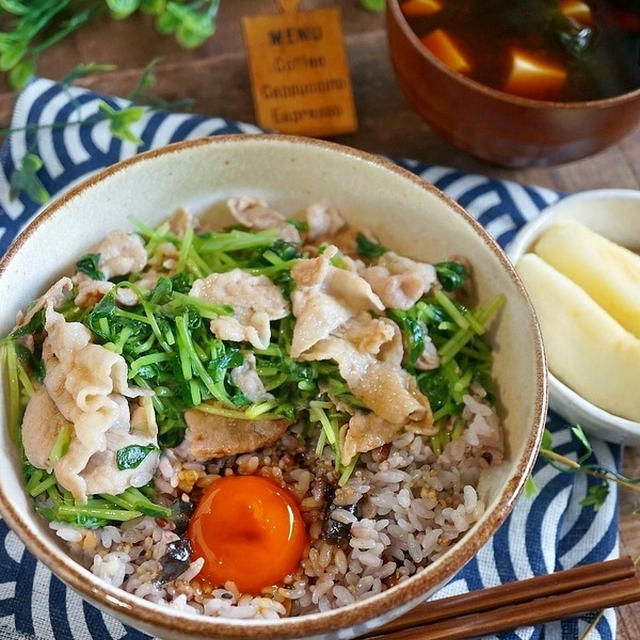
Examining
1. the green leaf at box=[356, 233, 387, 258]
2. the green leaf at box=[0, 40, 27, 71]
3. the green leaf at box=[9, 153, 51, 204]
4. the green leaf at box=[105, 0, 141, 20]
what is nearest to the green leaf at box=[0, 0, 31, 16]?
the green leaf at box=[0, 40, 27, 71]

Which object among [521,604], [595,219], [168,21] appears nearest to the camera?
[521,604]

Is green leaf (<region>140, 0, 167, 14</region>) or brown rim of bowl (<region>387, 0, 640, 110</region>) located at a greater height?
green leaf (<region>140, 0, 167, 14</region>)

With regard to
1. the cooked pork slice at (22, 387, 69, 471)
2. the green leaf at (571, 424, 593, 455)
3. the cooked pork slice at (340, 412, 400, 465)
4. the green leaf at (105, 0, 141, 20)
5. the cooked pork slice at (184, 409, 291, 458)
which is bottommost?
the green leaf at (571, 424, 593, 455)

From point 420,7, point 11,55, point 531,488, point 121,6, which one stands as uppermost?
point 121,6

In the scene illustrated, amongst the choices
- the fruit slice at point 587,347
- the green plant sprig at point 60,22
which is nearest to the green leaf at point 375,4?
the green plant sprig at point 60,22

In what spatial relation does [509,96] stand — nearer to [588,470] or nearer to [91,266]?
[588,470]

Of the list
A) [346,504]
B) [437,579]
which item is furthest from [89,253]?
[437,579]

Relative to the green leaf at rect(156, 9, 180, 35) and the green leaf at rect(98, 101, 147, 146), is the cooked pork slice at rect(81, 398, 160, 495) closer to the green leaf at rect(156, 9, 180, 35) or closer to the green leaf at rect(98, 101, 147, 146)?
the green leaf at rect(98, 101, 147, 146)

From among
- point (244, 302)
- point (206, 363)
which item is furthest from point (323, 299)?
point (206, 363)
